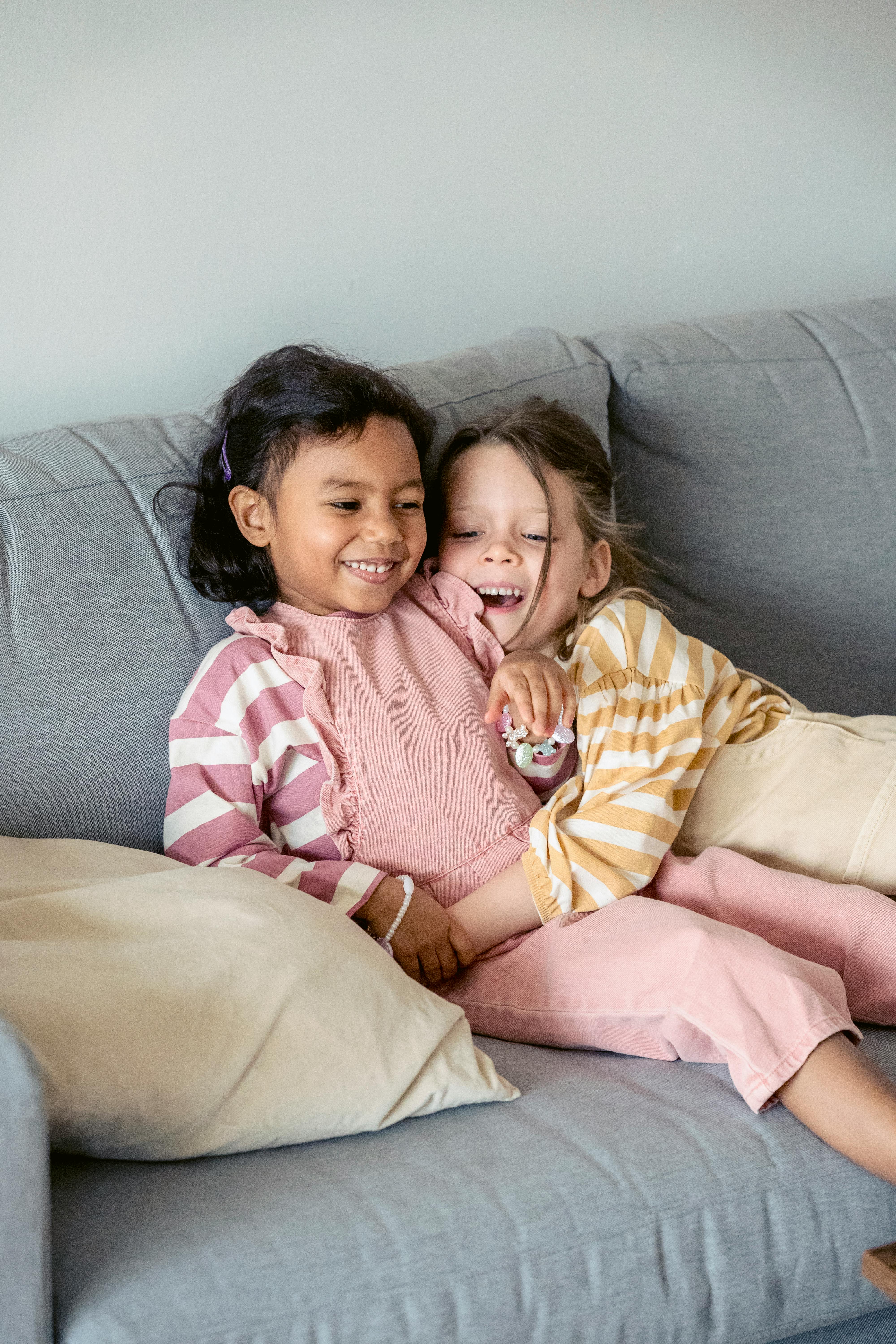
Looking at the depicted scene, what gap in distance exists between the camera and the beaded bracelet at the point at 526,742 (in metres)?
1.27

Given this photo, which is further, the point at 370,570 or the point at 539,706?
the point at 370,570

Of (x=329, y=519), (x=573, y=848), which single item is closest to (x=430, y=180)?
(x=329, y=519)

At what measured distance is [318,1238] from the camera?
31.8 inches

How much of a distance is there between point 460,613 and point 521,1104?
2.15ft

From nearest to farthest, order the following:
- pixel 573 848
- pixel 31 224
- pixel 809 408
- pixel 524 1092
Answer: pixel 524 1092 < pixel 573 848 < pixel 31 224 < pixel 809 408

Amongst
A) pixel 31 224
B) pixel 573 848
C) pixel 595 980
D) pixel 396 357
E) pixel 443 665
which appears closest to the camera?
pixel 595 980

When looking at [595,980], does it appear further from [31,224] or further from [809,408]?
[31,224]

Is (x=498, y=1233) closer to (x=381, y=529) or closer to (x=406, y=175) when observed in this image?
(x=381, y=529)

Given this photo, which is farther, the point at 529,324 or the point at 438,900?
the point at 529,324

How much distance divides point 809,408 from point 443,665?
747 millimetres

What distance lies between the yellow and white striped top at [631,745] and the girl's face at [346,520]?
0.26m

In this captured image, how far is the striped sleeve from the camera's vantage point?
1.23 metres

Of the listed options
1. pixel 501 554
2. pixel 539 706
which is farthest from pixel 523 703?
pixel 501 554

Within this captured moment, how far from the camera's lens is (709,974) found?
1.06m
